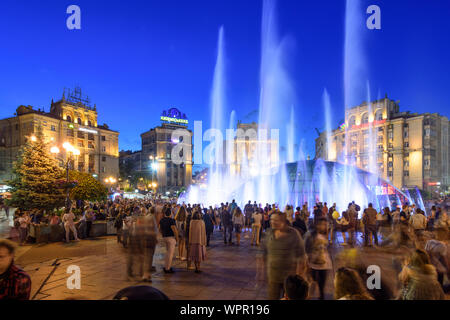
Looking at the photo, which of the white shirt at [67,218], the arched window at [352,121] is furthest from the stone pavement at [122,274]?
the arched window at [352,121]

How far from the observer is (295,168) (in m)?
33.2

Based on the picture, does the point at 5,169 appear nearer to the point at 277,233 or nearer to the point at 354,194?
the point at 354,194

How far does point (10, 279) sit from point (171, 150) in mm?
95595

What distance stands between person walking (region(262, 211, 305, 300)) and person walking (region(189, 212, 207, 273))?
11.6 ft

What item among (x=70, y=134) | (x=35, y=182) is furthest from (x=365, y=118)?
(x=35, y=182)

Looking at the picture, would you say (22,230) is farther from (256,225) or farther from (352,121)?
(352,121)

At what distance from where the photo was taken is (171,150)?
97.1m

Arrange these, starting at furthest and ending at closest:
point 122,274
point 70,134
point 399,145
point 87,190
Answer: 1. point 399,145
2. point 70,134
3. point 87,190
4. point 122,274

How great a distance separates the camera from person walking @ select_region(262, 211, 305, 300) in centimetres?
450

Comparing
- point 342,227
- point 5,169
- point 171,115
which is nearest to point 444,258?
point 342,227

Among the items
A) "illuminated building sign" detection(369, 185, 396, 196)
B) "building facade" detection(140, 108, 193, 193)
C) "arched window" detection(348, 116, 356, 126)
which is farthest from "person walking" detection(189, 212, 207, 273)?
"arched window" detection(348, 116, 356, 126)

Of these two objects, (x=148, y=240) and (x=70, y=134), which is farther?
(x=70, y=134)

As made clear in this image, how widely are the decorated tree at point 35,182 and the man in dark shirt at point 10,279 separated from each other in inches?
696

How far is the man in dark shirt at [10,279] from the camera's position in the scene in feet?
10.1
